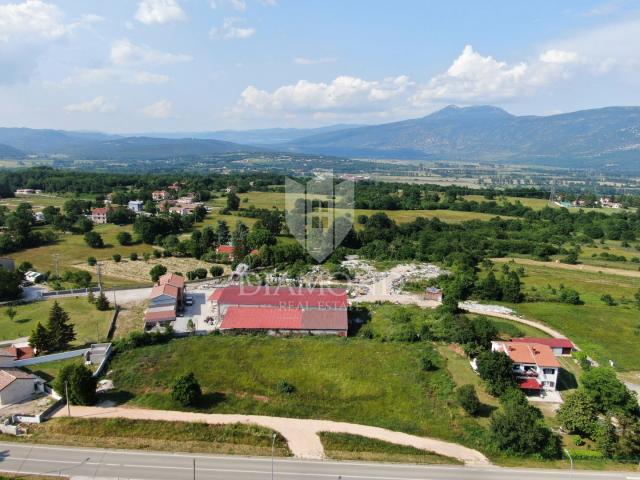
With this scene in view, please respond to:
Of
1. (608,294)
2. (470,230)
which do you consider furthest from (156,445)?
(470,230)

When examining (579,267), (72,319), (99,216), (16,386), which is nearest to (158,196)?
(99,216)

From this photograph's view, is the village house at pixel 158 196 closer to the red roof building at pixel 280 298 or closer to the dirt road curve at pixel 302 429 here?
the red roof building at pixel 280 298

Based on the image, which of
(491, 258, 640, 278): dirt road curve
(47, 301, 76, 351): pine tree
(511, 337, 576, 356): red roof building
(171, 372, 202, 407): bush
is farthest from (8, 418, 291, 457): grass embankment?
(491, 258, 640, 278): dirt road curve

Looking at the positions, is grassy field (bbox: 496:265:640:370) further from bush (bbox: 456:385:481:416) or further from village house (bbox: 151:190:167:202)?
village house (bbox: 151:190:167:202)

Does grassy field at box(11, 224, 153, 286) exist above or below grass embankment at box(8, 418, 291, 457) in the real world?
above

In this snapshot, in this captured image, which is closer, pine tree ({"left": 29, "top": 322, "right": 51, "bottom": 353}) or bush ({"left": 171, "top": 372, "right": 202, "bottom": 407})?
bush ({"left": 171, "top": 372, "right": 202, "bottom": 407})

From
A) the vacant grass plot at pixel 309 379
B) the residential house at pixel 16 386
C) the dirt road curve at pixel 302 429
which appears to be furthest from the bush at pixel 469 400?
the residential house at pixel 16 386

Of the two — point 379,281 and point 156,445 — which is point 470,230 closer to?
point 379,281

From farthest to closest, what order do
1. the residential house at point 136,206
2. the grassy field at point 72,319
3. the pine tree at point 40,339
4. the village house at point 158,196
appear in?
the village house at point 158,196, the residential house at point 136,206, the grassy field at point 72,319, the pine tree at point 40,339
